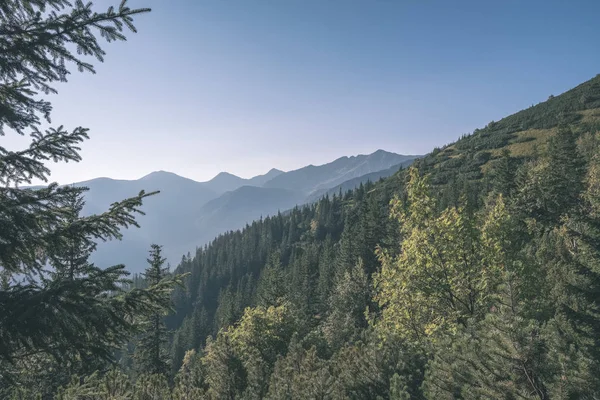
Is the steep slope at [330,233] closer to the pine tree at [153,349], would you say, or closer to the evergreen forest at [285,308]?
the pine tree at [153,349]

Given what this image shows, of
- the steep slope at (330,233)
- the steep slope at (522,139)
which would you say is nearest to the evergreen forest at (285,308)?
the steep slope at (330,233)

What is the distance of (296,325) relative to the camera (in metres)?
30.3

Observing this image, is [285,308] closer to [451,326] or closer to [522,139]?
[451,326]

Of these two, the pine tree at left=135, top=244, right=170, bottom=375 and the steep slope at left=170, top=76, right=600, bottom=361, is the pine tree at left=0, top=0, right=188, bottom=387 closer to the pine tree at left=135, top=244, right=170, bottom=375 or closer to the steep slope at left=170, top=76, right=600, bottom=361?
the pine tree at left=135, top=244, right=170, bottom=375

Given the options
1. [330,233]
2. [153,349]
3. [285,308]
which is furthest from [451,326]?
[330,233]

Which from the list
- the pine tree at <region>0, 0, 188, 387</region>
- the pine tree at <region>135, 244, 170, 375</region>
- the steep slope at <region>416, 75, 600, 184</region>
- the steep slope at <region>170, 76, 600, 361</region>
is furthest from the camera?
the steep slope at <region>416, 75, 600, 184</region>

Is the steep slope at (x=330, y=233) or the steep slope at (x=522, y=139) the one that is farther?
the steep slope at (x=522, y=139)

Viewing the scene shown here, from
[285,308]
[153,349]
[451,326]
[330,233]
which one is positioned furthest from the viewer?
[330,233]

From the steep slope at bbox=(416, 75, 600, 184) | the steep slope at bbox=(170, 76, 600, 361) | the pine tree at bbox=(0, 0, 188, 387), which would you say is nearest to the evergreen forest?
the pine tree at bbox=(0, 0, 188, 387)

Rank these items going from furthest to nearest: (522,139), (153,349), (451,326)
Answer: (522,139) → (153,349) → (451,326)

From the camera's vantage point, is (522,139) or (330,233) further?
(330,233)

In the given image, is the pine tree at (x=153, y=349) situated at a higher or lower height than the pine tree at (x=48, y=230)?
lower

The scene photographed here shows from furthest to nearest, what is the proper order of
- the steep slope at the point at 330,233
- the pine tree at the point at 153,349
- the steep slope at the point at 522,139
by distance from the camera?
the steep slope at the point at 522,139, the steep slope at the point at 330,233, the pine tree at the point at 153,349

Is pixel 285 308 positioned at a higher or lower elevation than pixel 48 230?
lower
